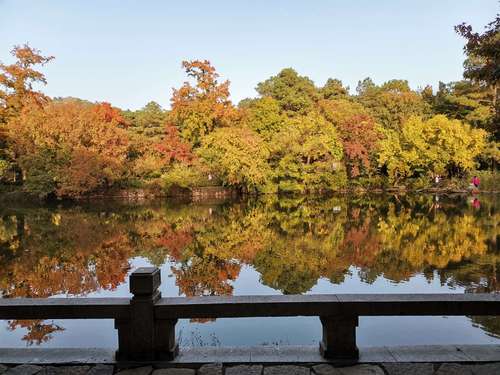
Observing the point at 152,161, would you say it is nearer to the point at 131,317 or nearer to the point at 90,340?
the point at 90,340

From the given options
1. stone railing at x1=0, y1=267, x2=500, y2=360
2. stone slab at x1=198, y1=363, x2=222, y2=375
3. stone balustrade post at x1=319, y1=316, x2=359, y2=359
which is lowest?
stone slab at x1=198, y1=363, x2=222, y2=375

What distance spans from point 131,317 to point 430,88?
43009mm

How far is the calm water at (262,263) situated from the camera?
253 inches

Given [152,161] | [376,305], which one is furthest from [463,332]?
[152,161]

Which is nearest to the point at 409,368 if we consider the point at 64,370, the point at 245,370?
the point at 245,370

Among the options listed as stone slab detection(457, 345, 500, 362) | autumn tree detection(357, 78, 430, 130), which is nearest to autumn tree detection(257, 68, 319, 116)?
autumn tree detection(357, 78, 430, 130)

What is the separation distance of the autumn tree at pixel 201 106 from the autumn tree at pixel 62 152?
233 inches

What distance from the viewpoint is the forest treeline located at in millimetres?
28609

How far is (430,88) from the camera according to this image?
4034cm

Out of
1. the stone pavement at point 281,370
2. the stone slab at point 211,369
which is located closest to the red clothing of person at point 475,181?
the stone pavement at point 281,370

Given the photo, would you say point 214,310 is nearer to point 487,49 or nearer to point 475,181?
point 487,49

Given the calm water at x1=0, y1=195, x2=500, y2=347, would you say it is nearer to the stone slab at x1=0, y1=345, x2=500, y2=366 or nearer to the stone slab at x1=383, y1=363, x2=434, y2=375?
the stone slab at x1=0, y1=345, x2=500, y2=366

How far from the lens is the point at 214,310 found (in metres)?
3.08

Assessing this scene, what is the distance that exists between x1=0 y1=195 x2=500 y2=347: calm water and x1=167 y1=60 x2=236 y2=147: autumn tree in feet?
48.3
